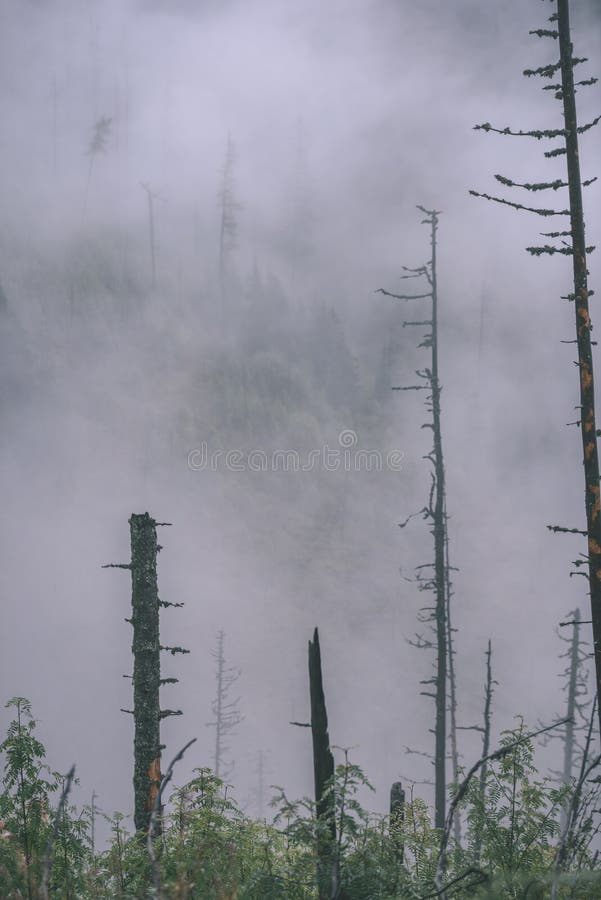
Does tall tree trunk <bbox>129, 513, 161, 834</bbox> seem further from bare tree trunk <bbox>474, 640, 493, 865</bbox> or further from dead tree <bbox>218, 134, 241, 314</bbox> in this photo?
dead tree <bbox>218, 134, 241, 314</bbox>

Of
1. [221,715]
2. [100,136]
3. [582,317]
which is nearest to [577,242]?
[582,317]

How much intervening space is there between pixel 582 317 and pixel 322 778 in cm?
682

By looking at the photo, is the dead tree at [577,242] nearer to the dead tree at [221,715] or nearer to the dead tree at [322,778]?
the dead tree at [322,778]

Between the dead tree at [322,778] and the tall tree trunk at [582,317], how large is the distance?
14.9ft

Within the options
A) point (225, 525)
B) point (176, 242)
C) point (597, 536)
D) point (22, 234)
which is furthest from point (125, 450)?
point (597, 536)

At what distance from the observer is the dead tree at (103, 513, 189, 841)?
7.81 metres

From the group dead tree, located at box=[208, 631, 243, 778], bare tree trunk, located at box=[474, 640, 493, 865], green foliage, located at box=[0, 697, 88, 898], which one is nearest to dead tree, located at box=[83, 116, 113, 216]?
dead tree, located at box=[208, 631, 243, 778]

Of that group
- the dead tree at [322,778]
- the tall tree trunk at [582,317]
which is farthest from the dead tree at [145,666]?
the tall tree trunk at [582,317]

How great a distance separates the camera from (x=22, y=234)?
2749 inches

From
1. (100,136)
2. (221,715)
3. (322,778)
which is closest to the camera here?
(322,778)

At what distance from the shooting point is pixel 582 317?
25.9 feet

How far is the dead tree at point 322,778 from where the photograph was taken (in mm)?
3502

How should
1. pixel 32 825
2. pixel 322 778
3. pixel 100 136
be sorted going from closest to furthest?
pixel 322 778, pixel 32 825, pixel 100 136

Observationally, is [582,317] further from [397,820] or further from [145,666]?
[145,666]
